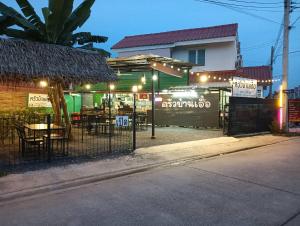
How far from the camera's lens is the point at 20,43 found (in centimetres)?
978

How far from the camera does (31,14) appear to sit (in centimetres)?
1230

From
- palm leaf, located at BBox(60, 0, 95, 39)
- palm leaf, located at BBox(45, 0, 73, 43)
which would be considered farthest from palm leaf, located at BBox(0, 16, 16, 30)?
palm leaf, located at BBox(60, 0, 95, 39)

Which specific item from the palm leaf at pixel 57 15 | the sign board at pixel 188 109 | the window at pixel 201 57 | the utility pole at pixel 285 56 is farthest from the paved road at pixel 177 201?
the window at pixel 201 57

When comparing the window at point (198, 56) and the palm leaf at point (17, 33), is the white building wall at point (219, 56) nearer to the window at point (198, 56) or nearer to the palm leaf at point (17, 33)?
the window at point (198, 56)

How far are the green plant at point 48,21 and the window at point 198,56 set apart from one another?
1555 centimetres

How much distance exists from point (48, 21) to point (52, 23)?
159mm

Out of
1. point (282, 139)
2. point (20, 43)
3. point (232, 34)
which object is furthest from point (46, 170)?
point (232, 34)

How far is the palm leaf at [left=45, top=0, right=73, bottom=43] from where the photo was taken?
1110 centimetres

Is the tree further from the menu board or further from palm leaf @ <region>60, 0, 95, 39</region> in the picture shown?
the menu board

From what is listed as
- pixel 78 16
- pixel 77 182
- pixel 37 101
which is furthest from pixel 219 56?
pixel 77 182

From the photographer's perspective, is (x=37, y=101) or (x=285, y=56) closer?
(x=37, y=101)

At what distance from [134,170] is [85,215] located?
340 centimetres

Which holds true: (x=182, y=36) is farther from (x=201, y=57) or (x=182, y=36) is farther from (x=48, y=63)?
(x=48, y=63)

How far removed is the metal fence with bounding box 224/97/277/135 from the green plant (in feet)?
28.2
